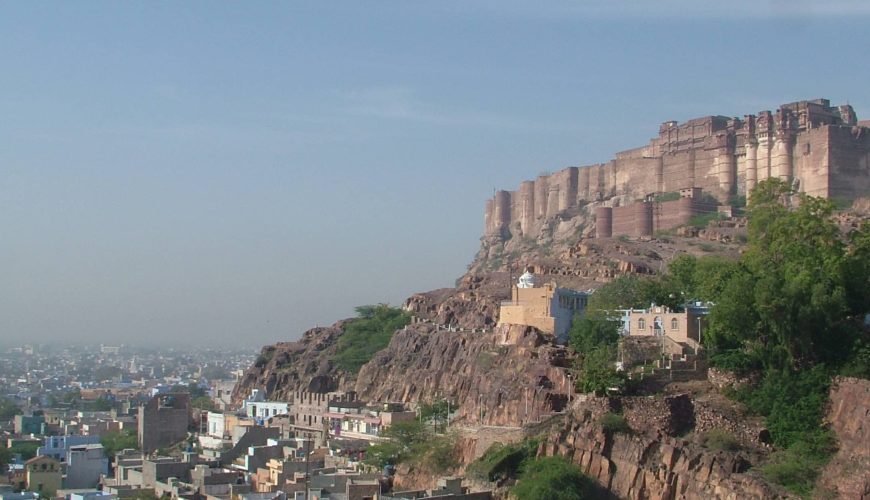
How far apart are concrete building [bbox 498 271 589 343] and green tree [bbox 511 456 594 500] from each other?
9.79m

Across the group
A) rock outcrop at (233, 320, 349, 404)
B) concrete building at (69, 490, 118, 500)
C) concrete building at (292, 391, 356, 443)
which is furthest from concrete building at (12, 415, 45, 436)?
concrete building at (69, 490, 118, 500)

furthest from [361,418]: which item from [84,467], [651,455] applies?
[651,455]

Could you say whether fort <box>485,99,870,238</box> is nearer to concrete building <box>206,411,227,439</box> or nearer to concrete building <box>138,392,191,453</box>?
concrete building <box>206,411,227,439</box>

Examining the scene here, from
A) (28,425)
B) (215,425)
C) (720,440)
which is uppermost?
(720,440)

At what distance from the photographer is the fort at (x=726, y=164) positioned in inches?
2623

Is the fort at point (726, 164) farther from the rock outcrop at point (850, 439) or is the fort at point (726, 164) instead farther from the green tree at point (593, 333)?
the rock outcrop at point (850, 439)

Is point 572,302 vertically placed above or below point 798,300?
above

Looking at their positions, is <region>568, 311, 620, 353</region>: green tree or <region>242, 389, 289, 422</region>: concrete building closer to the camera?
<region>568, 311, 620, 353</region>: green tree

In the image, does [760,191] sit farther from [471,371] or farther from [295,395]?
[295,395]

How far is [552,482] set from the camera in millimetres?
32594

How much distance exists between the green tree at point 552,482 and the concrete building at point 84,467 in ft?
60.9

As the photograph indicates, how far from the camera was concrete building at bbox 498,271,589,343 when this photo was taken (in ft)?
145

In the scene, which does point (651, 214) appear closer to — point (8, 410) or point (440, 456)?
point (440, 456)

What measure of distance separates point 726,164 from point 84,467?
3992cm
